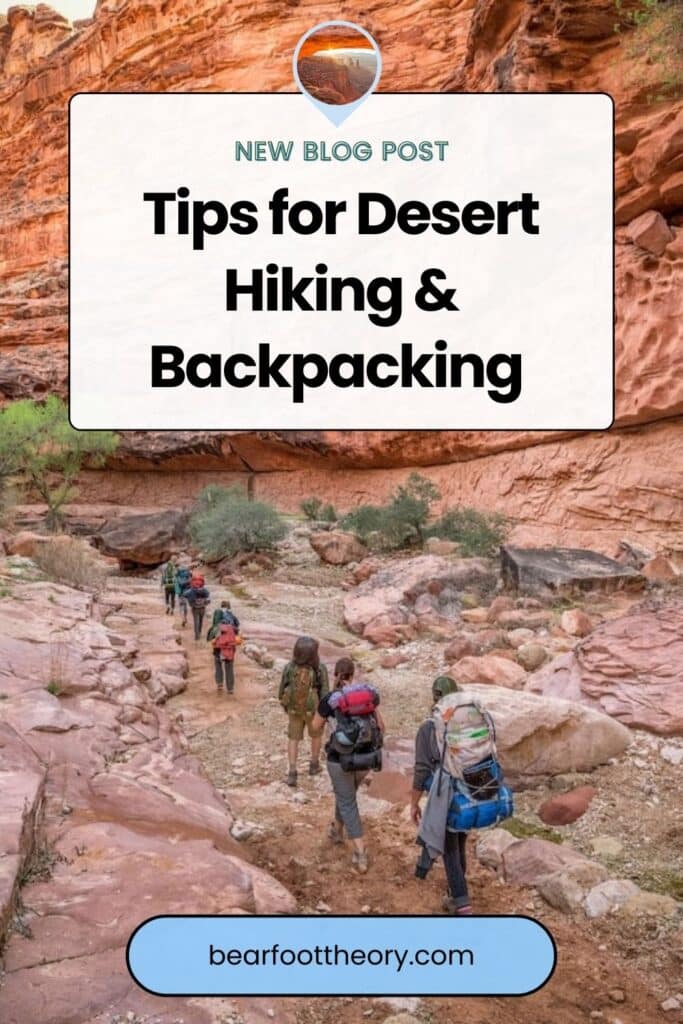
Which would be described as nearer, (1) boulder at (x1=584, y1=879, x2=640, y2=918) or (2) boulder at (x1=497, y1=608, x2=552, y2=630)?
(1) boulder at (x1=584, y1=879, x2=640, y2=918)

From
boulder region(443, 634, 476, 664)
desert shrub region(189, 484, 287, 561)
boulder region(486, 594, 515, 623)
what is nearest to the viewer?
boulder region(443, 634, 476, 664)

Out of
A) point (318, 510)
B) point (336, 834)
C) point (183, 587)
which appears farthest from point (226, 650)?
point (318, 510)

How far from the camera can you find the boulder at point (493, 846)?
3352 mm

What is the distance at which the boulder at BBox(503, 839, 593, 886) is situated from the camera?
10.5ft

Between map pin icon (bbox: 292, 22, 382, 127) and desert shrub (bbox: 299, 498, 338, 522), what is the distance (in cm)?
1408

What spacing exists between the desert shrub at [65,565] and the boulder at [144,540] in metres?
3.91

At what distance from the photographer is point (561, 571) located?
27.3 ft

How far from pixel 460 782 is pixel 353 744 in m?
0.78

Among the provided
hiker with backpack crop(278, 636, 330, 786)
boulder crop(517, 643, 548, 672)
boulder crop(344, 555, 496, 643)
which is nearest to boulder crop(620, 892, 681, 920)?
hiker with backpack crop(278, 636, 330, 786)

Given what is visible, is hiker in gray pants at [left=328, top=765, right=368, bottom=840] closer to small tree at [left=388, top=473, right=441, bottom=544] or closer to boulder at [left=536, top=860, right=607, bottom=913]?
boulder at [left=536, top=860, right=607, bottom=913]

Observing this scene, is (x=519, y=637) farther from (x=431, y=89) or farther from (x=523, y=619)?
(x=431, y=89)

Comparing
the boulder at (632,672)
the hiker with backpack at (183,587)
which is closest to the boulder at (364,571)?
the hiker with backpack at (183,587)

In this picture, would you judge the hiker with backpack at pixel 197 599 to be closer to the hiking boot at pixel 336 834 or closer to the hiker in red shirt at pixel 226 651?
the hiker in red shirt at pixel 226 651

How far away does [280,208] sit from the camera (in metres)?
2.18
